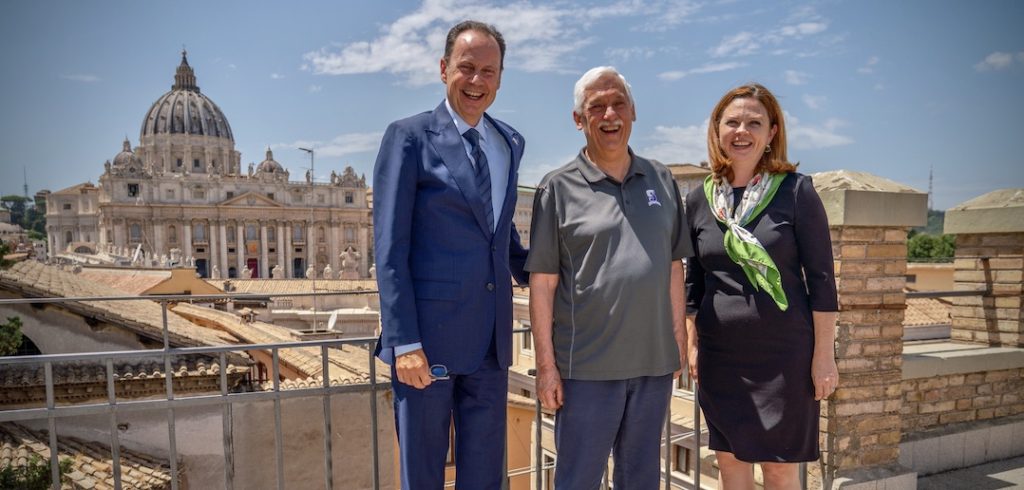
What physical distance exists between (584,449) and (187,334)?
11.7 metres

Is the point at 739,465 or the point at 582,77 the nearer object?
the point at 582,77

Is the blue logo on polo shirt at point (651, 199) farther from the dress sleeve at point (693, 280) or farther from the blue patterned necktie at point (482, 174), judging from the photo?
the blue patterned necktie at point (482, 174)

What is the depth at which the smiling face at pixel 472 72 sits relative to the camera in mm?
2232

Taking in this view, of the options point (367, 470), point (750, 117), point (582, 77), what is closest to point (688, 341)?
point (750, 117)

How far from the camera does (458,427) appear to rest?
2.35 m

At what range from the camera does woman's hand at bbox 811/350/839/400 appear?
2.40 meters

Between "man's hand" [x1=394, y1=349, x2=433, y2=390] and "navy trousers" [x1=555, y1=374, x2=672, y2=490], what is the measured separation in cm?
57

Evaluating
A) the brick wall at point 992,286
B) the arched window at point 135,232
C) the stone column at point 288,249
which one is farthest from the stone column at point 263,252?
the brick wall at point 992,286

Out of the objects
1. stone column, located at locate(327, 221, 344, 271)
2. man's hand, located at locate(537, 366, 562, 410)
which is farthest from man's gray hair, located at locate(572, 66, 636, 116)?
stone column, located at locate(327, 221, 344, 271)

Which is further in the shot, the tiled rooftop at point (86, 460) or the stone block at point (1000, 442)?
the tiled rooftop at point (86, 460)

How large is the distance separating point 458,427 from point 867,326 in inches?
108

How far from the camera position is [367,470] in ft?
29.0

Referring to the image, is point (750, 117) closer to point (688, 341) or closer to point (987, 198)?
point (688, 341)

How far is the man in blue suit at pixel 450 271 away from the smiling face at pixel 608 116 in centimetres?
36
